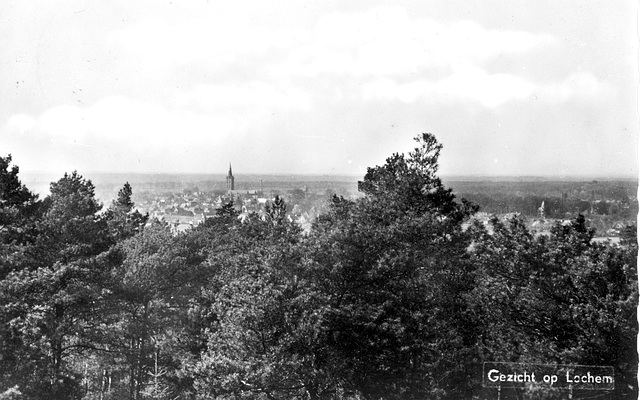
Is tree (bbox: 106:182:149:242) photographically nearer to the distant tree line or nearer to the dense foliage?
the dense foliage

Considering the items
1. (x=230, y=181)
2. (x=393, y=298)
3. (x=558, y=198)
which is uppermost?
(x=230, y=181)

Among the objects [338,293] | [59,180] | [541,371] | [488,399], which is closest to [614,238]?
[541,371]

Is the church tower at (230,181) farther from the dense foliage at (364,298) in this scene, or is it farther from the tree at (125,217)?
the tree at (125,217)

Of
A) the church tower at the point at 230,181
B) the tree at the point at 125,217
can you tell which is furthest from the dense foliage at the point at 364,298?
the tree at the point at 125,217

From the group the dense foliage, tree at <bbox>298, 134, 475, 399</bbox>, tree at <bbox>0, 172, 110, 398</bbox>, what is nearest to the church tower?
the dense foliage

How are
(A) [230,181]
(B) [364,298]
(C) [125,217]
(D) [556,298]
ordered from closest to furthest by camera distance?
(D) [556,298], (B) [364,298], (A) [230,181], (C) [125,217]

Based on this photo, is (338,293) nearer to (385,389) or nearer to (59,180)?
(385,389)

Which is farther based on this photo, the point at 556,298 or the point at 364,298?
the point at 364,298

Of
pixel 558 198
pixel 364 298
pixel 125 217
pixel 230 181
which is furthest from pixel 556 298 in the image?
pixel 125 217

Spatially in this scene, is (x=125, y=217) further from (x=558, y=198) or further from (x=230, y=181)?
(x=558, y=198)
